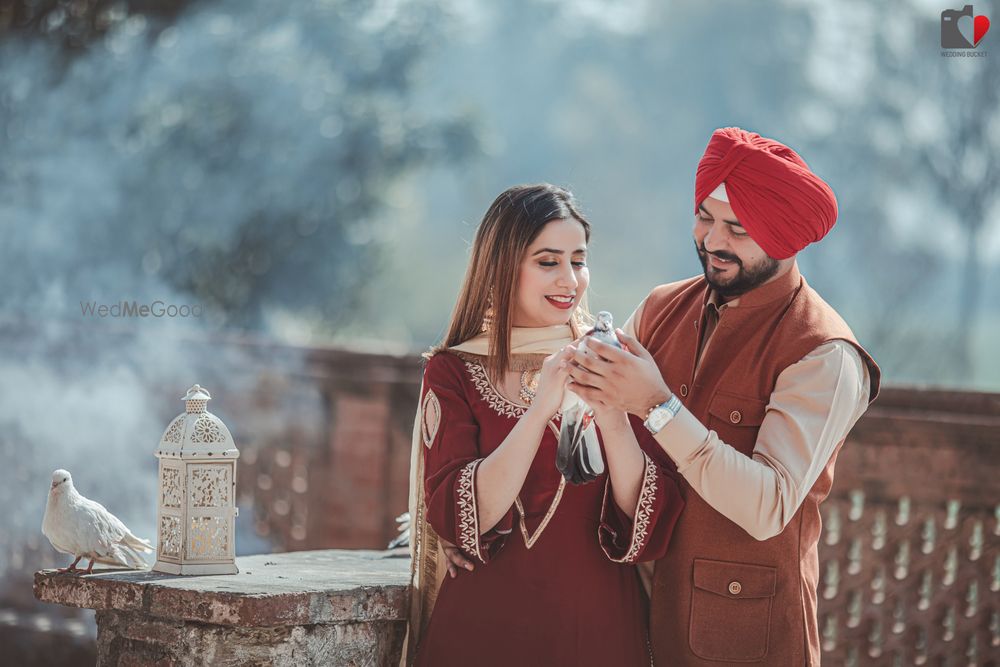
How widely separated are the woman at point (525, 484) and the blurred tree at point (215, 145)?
22.4ft

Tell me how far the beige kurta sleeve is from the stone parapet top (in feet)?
2.79

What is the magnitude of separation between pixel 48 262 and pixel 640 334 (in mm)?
6916

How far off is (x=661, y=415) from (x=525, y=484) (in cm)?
42

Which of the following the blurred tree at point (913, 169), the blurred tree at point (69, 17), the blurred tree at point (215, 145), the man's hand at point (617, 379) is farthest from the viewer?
the blurred tree at point (913, 169)

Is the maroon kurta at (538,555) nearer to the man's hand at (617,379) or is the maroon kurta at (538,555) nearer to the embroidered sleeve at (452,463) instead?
the embroidered sleeve at (452,463)

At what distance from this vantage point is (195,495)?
108 inches

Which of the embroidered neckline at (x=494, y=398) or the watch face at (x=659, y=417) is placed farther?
the embroidered neckline at (x=494, y=398)

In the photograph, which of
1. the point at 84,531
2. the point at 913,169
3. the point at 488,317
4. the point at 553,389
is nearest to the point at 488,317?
the point at 488,317

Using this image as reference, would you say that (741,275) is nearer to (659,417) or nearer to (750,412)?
(750,412)

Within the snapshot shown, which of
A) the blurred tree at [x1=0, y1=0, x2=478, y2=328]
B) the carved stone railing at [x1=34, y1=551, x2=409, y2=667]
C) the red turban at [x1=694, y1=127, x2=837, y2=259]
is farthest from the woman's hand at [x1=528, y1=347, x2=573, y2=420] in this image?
the blurred tree at [x1=0, y1=0, x2=478, y2=328]

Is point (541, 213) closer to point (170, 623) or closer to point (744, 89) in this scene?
point (170, 623)

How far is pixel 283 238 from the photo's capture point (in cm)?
1219

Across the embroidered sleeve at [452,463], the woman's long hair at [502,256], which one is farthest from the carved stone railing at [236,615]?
the woman's long hair at [502,256]

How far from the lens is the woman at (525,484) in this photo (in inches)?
101
